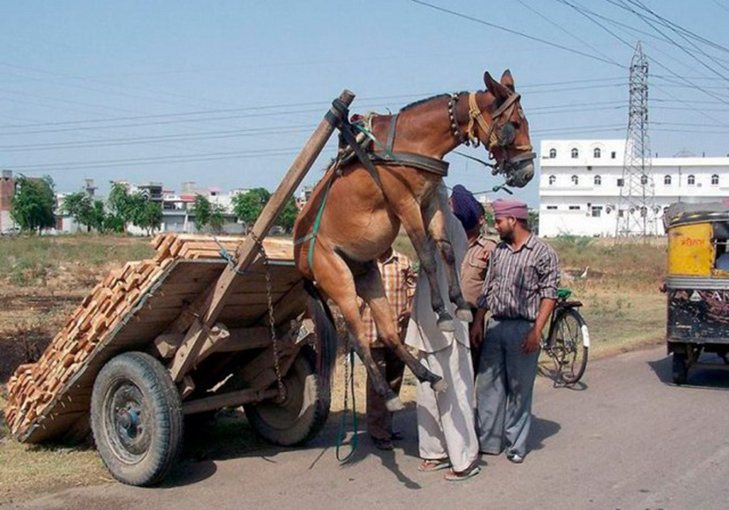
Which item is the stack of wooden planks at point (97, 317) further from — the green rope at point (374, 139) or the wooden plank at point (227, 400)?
the green rope at point (374, 139)

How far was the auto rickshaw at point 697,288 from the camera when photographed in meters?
9.96

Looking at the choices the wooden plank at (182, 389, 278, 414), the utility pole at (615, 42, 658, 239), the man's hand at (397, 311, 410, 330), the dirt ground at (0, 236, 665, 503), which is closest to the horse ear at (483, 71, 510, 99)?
the man's hand at (397, 311, 410, 330)

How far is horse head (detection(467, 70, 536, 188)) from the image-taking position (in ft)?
17.2

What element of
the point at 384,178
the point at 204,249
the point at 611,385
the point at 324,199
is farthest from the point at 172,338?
the point at 611,385

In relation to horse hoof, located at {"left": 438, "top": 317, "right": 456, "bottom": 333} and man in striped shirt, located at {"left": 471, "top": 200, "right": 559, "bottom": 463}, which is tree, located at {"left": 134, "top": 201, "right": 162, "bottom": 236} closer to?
man in striped shirt, located at {"left": 471, "top": 200, "right": 559, "bottom": 463}

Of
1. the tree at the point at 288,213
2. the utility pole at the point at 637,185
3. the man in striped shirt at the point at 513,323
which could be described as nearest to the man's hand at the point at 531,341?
the man in striped shirt at the point at 513,323

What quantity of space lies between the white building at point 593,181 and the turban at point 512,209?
279 ft

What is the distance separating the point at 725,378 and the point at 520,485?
244 inches

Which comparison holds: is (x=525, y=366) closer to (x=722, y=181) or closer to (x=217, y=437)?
(x=217, y=437)

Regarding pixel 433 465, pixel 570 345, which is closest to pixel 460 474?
pixel 433 465

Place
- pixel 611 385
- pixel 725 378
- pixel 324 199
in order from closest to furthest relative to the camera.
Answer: pixel 324 199
pixel 611 385
pixel 725 378

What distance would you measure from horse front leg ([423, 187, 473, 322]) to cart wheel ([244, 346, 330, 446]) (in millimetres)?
1891

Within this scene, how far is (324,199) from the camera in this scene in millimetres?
5832

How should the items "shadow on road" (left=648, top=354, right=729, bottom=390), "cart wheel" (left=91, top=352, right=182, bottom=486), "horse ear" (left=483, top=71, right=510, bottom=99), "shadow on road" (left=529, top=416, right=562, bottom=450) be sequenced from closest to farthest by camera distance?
"horse ear" (left=483, top=71, right=510, bottom=99)
"cart wheel" (left=91, top=352, right=182, bottom=486)
"shadow on road" (left=529, top=416, right=562, bottom=450)
"shadow on road" (left=648, top=354, right=729, bottom=390)
